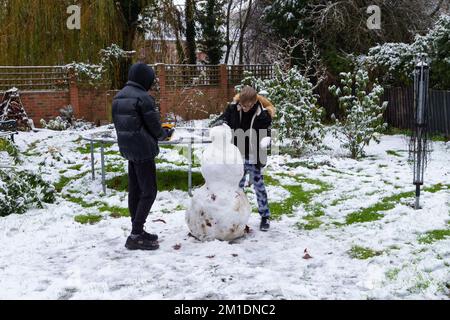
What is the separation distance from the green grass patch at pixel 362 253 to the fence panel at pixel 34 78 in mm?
13244

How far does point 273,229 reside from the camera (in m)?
5.64

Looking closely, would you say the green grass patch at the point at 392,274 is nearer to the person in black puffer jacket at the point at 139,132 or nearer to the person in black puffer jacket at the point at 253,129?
the person in black puffer jacket at the point at 253,129

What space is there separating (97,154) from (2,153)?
5.81ft

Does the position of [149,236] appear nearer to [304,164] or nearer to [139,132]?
[139,132]

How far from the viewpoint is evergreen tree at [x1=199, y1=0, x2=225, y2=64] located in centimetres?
2316

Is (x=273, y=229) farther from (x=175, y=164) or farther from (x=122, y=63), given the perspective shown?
(x=122, y=63)

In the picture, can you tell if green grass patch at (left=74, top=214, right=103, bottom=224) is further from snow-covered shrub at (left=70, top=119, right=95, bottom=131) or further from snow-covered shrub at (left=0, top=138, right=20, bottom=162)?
snow-covered shrub at (left=70, top=119, right=95, bottom=131)

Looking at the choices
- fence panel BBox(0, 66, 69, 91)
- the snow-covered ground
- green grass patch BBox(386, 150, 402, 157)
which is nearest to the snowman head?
the snow-covered ground

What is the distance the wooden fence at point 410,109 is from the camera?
12.2 m

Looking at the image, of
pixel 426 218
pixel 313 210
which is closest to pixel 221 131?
pixel 313 210

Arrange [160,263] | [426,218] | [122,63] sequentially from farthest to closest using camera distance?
[122,63] → [426,218] → [160,263]

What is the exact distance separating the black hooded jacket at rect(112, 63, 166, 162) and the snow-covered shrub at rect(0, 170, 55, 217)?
2.59 meters

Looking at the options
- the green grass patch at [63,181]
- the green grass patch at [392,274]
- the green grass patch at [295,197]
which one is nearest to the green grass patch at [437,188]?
the green grass patch at [295,197]

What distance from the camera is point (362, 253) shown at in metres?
4.76
